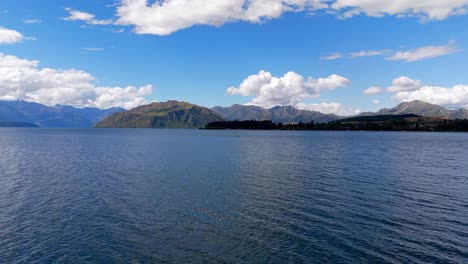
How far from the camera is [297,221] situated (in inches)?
1399

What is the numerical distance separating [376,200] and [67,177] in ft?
192

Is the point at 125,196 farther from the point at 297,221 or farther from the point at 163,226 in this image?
the point at 297,221

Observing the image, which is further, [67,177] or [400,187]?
[67,177]

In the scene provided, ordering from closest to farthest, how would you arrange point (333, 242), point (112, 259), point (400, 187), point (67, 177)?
point (112, 259) → point (333, 242) → point (400, 187) → point (67, 177)

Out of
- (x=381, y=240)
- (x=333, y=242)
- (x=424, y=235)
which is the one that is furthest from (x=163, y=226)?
(x=424, y=235)

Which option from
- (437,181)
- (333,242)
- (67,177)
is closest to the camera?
(333,242)

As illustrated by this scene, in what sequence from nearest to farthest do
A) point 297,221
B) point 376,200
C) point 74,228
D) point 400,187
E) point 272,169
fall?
point 74,228 → point 297,221 → point 376,200 → point 400,187 → point 272,169

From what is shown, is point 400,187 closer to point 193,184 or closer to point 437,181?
point 437,181

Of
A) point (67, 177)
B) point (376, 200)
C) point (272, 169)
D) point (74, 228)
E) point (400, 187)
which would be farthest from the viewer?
point (272, 169)

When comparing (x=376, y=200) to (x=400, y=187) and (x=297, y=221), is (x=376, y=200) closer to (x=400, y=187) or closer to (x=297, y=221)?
(x=400, y=187)

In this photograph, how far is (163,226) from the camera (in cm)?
3412

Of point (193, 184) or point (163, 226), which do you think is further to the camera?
point (193, 184)

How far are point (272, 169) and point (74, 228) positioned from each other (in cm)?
4969

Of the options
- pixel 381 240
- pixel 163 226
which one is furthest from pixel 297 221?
pixel 163 226
